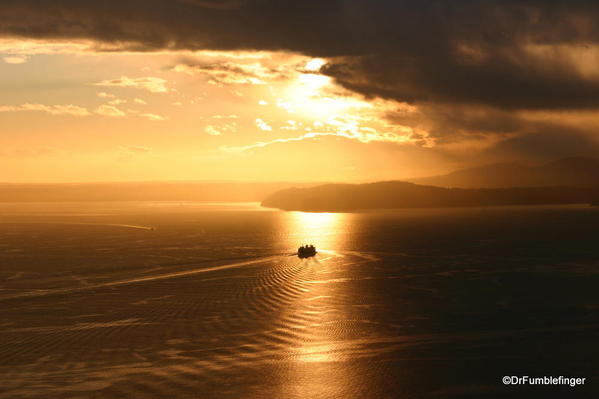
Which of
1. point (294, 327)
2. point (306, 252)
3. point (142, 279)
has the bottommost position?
point (294, 327)

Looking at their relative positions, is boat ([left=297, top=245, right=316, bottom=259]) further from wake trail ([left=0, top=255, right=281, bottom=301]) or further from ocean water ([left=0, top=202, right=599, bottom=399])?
ocean water ([left=0, top=202, right=599, bottom=399])

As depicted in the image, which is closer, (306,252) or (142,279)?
(142,279)

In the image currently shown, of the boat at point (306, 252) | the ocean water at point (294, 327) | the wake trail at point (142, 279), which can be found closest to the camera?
the ocean water at point (294, 327)

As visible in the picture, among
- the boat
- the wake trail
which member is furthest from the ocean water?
the boat

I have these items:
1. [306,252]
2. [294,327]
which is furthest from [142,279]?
[306,252]

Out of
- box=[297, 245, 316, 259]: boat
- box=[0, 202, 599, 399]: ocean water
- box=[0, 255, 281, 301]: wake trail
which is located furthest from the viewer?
box=[297, 245, 316, 259]: boat

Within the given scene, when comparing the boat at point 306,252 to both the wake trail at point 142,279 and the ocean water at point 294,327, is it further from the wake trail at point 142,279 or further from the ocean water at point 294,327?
the ocean water at point 294,327

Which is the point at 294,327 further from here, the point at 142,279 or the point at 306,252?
the point at 306,252

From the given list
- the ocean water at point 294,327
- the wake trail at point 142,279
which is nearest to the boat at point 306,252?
the wake trail at point 142,279

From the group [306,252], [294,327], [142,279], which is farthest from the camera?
[306,252]
